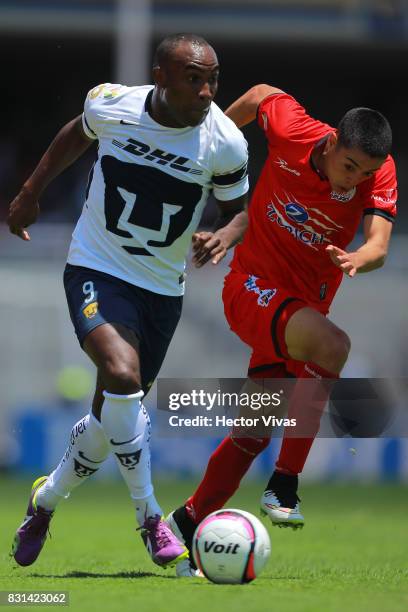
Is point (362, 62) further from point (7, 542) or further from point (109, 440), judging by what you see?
point (109, 440)

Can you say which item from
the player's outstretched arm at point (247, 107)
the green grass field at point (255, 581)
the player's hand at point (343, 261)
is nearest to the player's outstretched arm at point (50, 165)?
the player's outstretched arm at point (247, 107)

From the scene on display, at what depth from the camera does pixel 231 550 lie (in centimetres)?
596

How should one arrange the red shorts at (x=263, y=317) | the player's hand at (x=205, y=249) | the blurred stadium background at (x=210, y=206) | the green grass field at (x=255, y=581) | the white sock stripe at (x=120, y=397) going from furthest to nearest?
the blurred stadium background at (x=210, y=206)
the red shorts at (x=263, y=317)
the white sock stripe at (x=120, y=397)
the player's hand at (x=205, y=249)
the green grass field at (x=255, y=581)

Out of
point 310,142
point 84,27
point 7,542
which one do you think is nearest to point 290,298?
point 310,142

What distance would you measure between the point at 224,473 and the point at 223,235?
172cm

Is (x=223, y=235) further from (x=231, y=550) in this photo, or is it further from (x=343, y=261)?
(x=231, y=550)

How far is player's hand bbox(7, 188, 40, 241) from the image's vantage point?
6.76 meters

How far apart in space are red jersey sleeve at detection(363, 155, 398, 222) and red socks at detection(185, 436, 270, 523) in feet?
4.94

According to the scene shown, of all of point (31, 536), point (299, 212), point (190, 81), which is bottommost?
point (31, 536)

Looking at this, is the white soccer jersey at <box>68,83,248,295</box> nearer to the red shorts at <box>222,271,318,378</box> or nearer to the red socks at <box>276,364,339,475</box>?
the red shorts at <box>222,271,318,378</box>

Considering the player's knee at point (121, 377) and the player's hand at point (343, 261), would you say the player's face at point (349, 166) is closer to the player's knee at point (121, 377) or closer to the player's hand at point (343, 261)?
the player's hand at point (343, 261)

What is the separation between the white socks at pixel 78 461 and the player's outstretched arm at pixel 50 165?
46.9 inches

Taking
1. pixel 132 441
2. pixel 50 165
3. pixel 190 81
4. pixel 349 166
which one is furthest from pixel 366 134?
pixel 132 441

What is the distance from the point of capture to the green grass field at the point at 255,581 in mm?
5320
